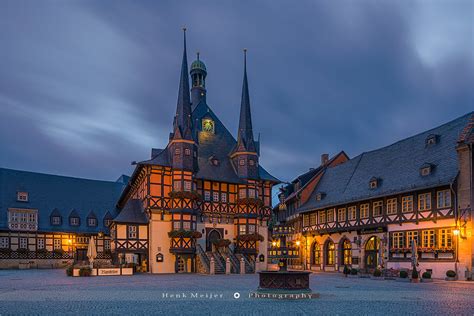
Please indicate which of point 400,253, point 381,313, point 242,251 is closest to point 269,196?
point 242,251

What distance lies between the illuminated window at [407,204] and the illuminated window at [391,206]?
0.88 metres

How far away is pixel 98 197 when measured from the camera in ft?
211

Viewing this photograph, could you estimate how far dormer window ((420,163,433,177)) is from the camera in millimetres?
33312

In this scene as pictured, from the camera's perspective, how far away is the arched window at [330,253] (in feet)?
147

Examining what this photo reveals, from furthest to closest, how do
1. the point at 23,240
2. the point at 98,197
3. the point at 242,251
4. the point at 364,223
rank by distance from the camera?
the point at 98,197
the point at 23,240
the point at 242,251
the point at 364,223

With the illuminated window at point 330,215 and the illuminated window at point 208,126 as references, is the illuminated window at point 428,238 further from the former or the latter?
the illuminated window at point 208,126

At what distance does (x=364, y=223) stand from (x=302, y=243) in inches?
497

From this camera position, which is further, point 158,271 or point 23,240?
point 23,240

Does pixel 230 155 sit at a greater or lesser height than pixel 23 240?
greater

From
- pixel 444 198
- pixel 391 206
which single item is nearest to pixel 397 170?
pixel 391 206

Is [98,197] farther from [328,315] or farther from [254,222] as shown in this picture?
[328,315]

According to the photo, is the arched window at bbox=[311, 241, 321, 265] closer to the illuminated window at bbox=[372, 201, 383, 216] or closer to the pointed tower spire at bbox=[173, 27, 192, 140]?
the illuminated window at bbox=[372, 201, 383, 216]

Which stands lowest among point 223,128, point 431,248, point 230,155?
point 431,248

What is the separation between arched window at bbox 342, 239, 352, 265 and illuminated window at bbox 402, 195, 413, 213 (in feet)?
27.1
